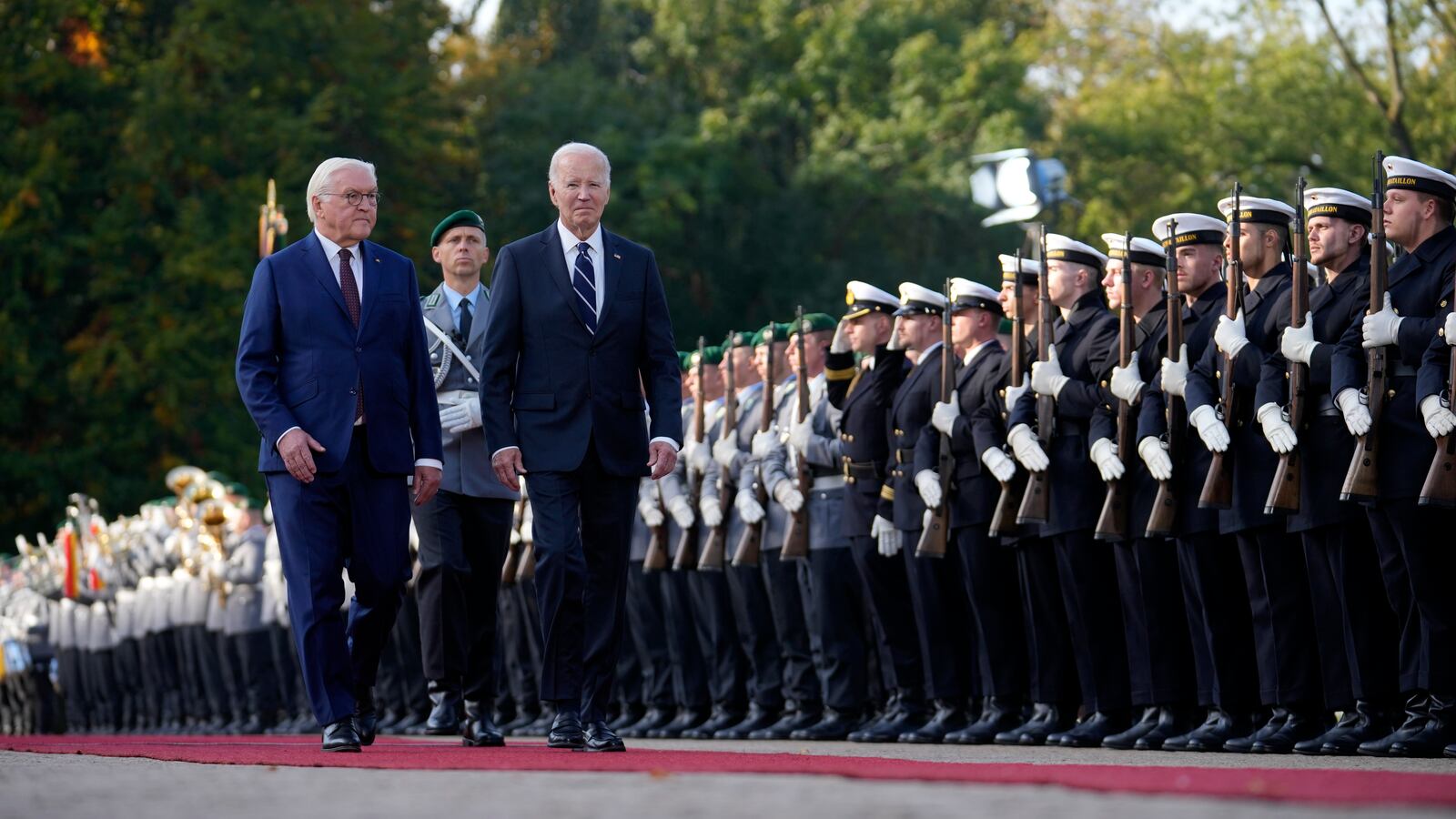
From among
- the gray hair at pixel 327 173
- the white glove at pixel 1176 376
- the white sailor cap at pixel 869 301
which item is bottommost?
the white glove at pixel 1176 376

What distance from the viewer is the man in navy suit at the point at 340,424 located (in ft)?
29.0

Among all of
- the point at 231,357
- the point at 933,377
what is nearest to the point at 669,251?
the point at 231,357

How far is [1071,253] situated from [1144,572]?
1549mm

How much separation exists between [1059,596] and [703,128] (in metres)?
29.5

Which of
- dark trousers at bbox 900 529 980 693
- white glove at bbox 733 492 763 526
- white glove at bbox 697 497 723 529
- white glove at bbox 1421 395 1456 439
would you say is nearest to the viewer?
white glove at bbox 1421 395 1456 439

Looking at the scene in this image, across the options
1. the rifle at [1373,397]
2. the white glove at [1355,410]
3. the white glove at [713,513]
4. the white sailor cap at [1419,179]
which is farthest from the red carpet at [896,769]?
the white glove at [713,513]

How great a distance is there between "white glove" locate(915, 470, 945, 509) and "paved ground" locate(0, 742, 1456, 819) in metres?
4.02

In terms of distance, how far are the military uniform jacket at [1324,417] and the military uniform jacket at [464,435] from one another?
3.03 metres

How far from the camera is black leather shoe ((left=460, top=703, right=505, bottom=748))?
32.0 feet

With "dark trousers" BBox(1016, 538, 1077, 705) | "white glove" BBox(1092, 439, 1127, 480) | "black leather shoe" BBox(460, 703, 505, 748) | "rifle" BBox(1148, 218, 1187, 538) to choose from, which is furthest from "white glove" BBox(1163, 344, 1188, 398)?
"black leather shoe" BBox(460, 703, 505, 748)

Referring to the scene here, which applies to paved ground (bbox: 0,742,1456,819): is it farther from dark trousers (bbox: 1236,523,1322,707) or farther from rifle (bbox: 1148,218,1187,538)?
rifle (bbox: 1148,218,1187,538)

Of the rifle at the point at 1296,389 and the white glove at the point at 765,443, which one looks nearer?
the rifle at the point at 1296,389

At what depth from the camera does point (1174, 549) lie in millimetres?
10406

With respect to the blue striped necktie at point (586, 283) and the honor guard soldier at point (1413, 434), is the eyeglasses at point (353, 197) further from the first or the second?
the honor guard soldier at point (1413, 434)
